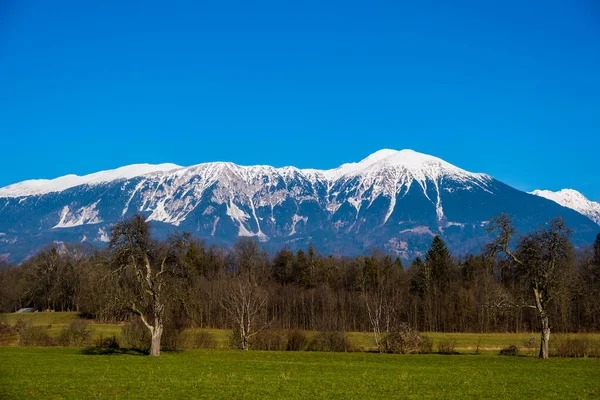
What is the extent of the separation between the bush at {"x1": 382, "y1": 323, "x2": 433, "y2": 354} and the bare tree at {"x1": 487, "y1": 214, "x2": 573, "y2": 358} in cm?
995

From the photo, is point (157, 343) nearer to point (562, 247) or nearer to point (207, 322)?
point (562, 247)

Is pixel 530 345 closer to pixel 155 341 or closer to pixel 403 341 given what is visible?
pixel 403 341

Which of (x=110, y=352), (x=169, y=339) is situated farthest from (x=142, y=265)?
(x=169, y=339)

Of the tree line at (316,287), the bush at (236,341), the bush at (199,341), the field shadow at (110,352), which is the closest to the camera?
the tree line at (316,287)

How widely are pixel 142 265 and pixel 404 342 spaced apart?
2426 centimetres

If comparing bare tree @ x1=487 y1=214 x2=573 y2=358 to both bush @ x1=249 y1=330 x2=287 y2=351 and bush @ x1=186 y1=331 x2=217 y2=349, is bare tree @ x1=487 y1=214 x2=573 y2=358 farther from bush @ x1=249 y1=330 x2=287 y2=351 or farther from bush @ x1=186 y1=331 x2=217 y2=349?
bush @ x1=186 y1=331 x2=217 y2=349

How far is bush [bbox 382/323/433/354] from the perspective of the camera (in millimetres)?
52000

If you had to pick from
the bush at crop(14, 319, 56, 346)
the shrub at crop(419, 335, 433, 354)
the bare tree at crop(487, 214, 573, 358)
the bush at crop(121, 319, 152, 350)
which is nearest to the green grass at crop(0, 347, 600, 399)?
the bare tree at crop(487, 214, 573, 358)

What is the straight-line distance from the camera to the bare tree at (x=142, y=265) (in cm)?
4284

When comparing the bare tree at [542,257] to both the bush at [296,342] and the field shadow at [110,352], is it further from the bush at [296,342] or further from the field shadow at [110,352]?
the field shadow at [110,352]

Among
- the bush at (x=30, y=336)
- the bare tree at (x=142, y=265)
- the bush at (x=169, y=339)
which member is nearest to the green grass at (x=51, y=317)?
the bush at (x=30, y=336)

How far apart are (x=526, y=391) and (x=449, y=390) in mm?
3660

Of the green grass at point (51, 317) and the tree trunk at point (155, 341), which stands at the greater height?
the tree trunk at point (155, 341)

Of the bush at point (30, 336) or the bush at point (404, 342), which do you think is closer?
the bush at point (404, 342)
